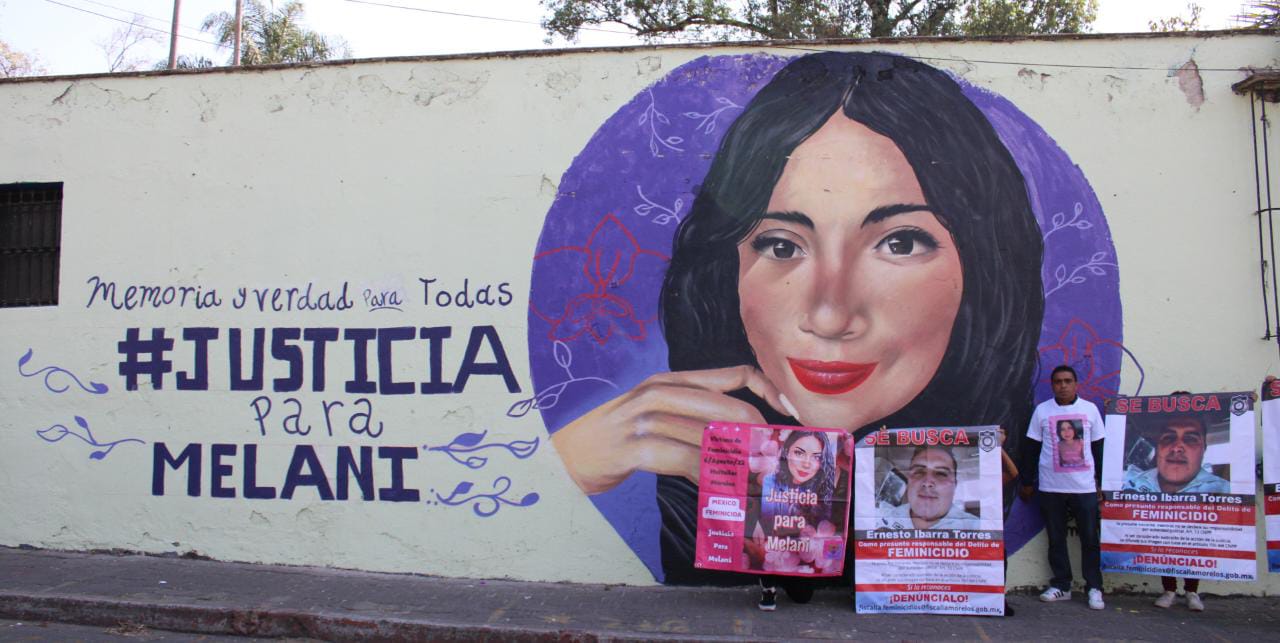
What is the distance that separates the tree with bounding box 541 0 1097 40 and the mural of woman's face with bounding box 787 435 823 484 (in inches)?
548

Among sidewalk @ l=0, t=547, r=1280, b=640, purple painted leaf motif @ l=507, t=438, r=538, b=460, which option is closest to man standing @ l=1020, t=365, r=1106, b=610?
sidewalk @ l=0, t=547, r=1280, b=640

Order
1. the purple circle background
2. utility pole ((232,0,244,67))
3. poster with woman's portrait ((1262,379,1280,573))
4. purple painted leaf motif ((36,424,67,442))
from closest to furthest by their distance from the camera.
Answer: poster with woman's portrait ((1262,379,1280,573))
the purple circle background
purple painted leaf motif ((36,424,67,442))
utility pole ((232,0,244,67))

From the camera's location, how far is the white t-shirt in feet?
19.4

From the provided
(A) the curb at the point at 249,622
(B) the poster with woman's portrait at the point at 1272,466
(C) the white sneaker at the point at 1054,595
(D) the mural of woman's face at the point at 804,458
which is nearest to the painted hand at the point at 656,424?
(D) the mural of woman's face at the point at 804,458

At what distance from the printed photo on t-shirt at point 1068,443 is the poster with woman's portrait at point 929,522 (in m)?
0.47

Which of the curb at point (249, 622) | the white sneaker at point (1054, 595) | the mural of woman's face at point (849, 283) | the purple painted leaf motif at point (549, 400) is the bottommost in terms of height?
the curb at point (249, 622)

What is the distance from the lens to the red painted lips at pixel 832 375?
636cm

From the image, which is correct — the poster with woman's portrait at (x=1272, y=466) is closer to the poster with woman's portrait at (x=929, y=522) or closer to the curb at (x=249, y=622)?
the poster with woman's portrait at (x=929, y=522)

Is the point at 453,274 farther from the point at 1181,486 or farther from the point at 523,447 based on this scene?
the point at 1181,486

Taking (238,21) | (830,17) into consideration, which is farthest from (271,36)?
(830,17)

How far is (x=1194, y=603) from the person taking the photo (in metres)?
5.81

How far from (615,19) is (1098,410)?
16.0 meters

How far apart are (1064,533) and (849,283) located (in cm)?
213

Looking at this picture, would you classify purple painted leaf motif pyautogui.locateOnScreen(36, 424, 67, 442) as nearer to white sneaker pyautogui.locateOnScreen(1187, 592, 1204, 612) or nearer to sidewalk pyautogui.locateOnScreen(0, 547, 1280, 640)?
sidewalk pyautogui.locateOnScreen(0, 547, 1280, 640)
